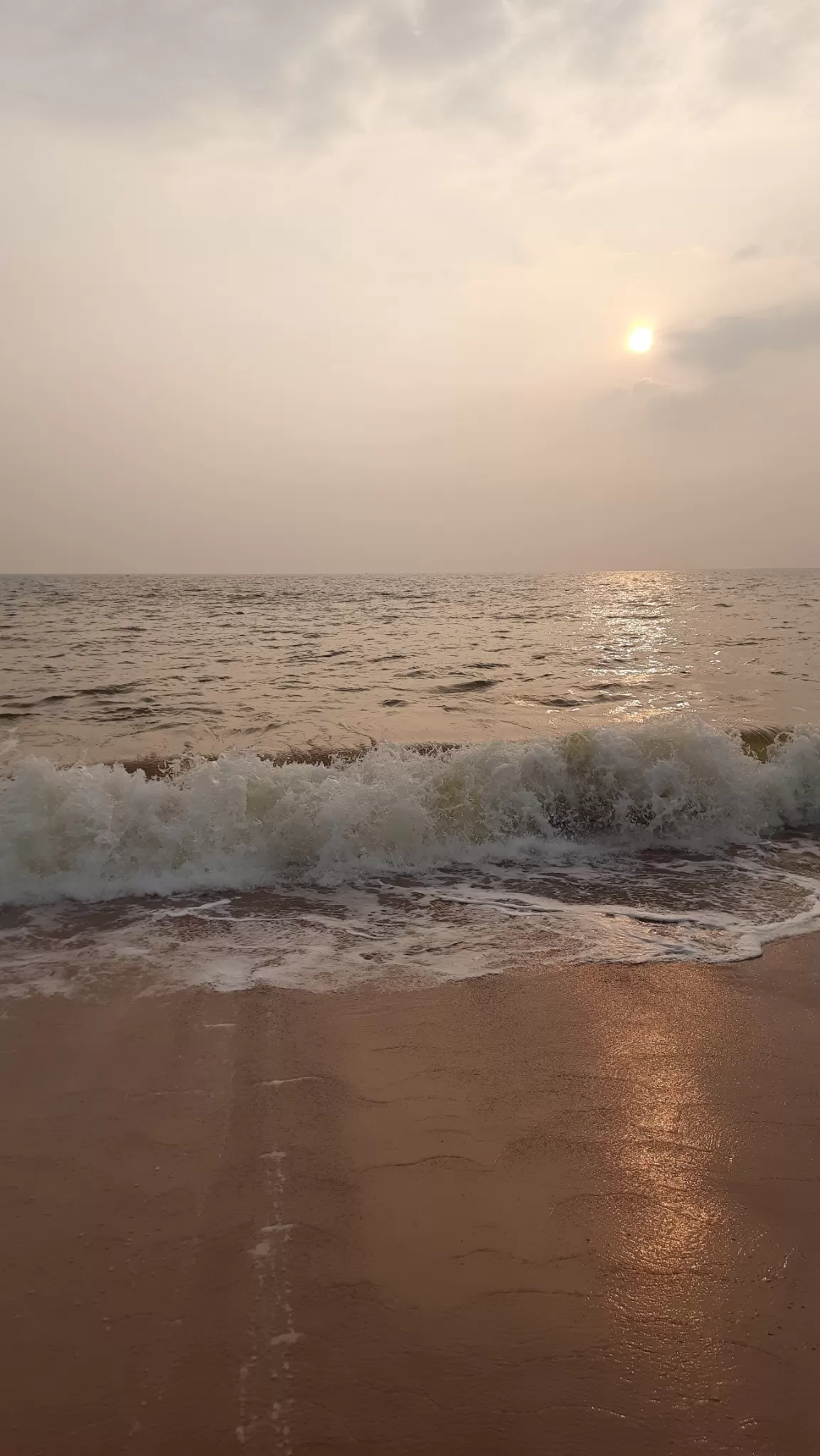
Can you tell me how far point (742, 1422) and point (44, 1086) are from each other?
2728 mm

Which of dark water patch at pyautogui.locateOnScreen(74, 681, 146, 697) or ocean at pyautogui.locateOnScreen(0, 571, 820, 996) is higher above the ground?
dark water patch at pyautogui.locateOnScreen(74, 681, 146, 697)

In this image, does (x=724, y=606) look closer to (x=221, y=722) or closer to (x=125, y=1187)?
(x=221, y=722)

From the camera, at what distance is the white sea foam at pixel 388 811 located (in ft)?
20.8

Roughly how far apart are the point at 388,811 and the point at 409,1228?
4400mm

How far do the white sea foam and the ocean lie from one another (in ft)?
0.07

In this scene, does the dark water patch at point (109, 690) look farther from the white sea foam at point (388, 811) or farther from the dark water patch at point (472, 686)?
the dark water patch at point (472, 686)

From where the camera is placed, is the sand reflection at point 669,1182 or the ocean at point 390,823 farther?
the ocean at point 390,823

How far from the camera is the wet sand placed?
2.12m

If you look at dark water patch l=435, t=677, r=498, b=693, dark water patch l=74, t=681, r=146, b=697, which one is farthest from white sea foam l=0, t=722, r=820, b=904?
dark water patch l=435, t=677, r=498, b=693

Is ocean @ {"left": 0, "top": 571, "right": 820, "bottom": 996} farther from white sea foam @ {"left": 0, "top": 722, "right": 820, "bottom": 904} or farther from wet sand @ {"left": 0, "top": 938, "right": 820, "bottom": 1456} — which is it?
wet sand @ {"left": 0, "top": 938, "right": 820, "bottom": 1456}

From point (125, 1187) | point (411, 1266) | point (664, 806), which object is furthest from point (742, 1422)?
point (664, 806)

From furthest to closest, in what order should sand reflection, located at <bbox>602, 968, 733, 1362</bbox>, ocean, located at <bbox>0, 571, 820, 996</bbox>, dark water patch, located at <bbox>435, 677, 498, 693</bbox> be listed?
dark water patch, located at <bbox>435, 677, 498, 693</bbox>, ocean, located at <bbox>0, 571, 820, 996</bbox>, sand reflection, located at <bbox>602, 968, 733, 1362</bbox>

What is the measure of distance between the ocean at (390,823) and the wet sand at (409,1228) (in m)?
0.76

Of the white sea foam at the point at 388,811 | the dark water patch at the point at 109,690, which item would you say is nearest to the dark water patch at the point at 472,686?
the dark water patch at the point at 109,690
